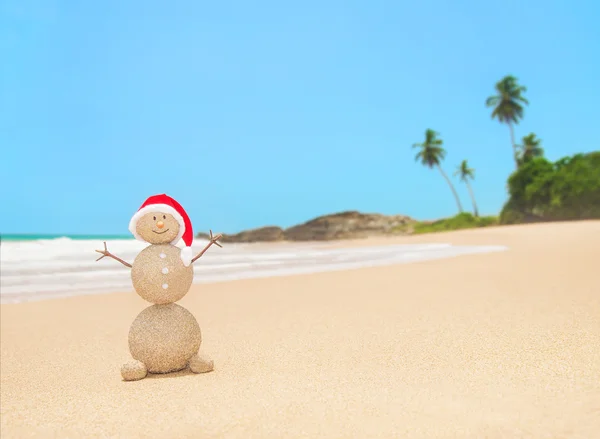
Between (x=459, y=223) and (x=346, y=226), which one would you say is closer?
(x=459, y=223)

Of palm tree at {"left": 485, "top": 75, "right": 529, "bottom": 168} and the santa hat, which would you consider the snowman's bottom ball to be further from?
palm tree at {"left": 485, "top": 75, "right": 529, "bottom": 168}

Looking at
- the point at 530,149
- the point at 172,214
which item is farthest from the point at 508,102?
the point at 172,214

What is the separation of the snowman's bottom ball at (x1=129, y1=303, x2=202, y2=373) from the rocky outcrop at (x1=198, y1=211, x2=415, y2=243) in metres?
48.8

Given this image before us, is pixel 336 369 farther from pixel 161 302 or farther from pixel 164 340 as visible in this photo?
pixel 161 302

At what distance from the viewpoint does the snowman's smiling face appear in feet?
14.1

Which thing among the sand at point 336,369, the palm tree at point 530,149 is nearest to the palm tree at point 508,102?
the palm tree at point 530,149

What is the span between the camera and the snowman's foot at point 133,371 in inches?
155

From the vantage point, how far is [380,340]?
15.8ft

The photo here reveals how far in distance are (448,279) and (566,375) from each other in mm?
5770

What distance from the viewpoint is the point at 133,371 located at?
3.94m

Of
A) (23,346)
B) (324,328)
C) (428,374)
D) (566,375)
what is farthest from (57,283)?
(566,375)

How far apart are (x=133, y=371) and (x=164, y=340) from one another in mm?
334

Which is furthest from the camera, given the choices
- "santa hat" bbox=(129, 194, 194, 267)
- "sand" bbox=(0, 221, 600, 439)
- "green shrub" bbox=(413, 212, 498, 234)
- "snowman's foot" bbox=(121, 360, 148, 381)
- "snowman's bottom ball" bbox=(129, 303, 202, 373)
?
"green shrub" bbox=(413, 212, 498, 234)

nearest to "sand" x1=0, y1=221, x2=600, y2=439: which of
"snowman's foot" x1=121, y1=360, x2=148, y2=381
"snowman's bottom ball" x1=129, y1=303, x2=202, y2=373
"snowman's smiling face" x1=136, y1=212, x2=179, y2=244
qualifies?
"snowman's foot" x1=121, y1=360, x2=148, y2=381
